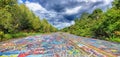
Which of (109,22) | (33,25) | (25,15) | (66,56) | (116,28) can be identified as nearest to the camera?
(66,56)

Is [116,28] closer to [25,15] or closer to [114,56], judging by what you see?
[114,56]

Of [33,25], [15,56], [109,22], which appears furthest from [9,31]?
[33,25]

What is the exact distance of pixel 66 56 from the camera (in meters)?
3.42

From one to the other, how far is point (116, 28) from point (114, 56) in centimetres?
1313

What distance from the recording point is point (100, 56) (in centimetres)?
357

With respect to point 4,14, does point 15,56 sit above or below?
below

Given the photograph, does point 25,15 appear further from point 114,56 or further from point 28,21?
point 114,56

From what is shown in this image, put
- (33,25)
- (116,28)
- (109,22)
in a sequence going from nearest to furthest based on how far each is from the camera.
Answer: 1. (116,28)
2. (109,22)
3. (33,25)

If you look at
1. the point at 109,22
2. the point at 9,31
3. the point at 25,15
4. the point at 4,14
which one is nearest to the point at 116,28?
the point at 109,22

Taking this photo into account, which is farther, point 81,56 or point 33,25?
point 33,25

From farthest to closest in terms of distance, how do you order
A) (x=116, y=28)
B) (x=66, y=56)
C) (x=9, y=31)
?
(x=9, y=31) < (x=116, y=28) < (x=66, y=56)

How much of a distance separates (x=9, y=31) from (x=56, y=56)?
21.8 m

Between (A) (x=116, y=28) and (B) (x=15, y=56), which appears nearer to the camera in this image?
(B) (x=15, y=56)

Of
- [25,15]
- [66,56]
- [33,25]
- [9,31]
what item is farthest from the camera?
[33,25]
